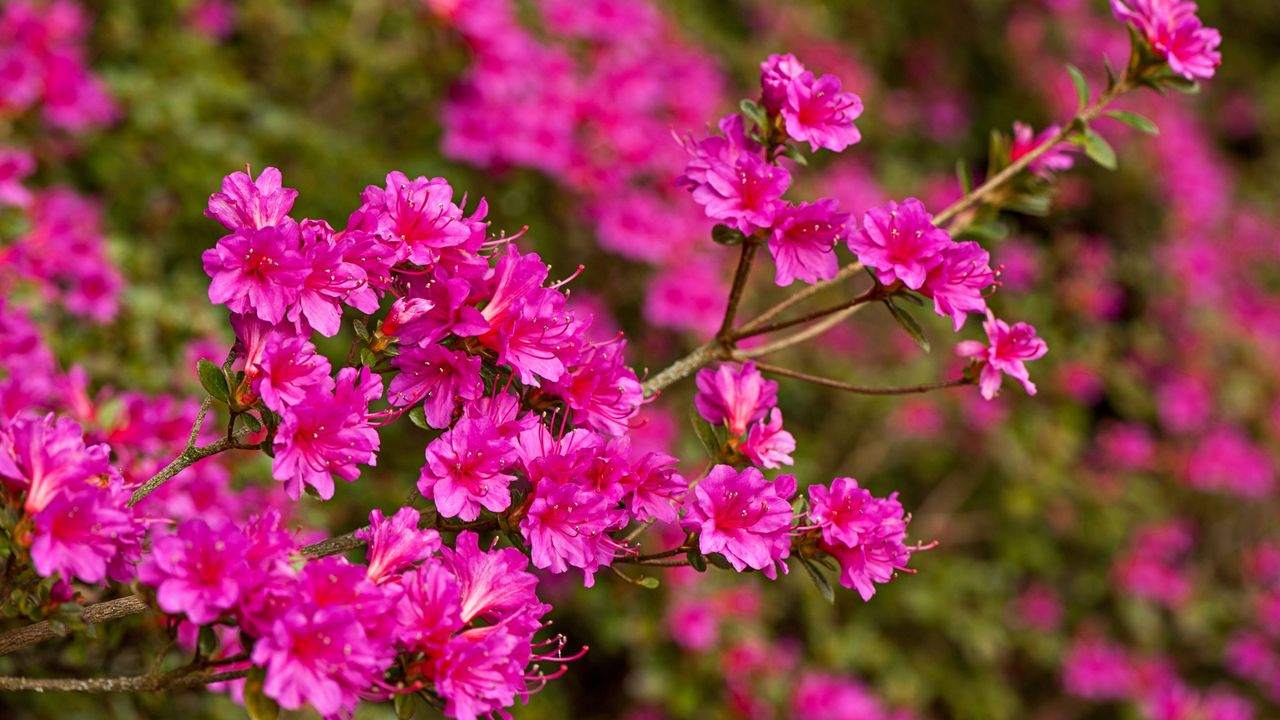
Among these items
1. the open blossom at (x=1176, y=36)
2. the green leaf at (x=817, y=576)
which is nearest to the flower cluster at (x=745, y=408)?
the green leaf at (x=817, y=576)

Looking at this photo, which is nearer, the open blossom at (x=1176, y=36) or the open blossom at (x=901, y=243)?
the open blossom at (x=901, y=243)

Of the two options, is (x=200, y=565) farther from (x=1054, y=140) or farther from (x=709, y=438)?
(x=1054, y=140)

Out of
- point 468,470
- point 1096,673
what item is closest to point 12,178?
point 468,470


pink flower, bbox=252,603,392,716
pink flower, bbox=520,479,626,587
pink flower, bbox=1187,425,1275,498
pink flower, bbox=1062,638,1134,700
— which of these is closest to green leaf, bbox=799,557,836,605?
pink flower, bbox=520,479,626,587

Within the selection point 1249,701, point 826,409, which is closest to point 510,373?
point 826,409

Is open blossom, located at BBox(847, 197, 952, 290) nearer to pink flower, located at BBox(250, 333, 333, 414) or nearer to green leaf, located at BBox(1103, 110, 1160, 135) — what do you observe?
green leaf, located at BBox(1103, 110, 1160, 135)

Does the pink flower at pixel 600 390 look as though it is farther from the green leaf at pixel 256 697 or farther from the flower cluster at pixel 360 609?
the green leaf at pixel 256 697

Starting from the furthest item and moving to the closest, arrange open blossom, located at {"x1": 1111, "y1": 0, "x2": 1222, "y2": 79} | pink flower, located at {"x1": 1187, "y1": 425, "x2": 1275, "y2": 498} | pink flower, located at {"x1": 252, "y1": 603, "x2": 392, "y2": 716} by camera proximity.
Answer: pink flower, located at {"x1": 1187, "y1": 425, "x2": 1275, "y2": 498} < open blossom, located at {"x1": 1111, "y1": 0, "x2": 1222, "y2": 79} < pink flower, located at {"x1": 252, "y1": 603, "x2": 392, "y2": 716}

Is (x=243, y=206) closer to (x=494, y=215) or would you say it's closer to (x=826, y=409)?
(x=494, y=215)
